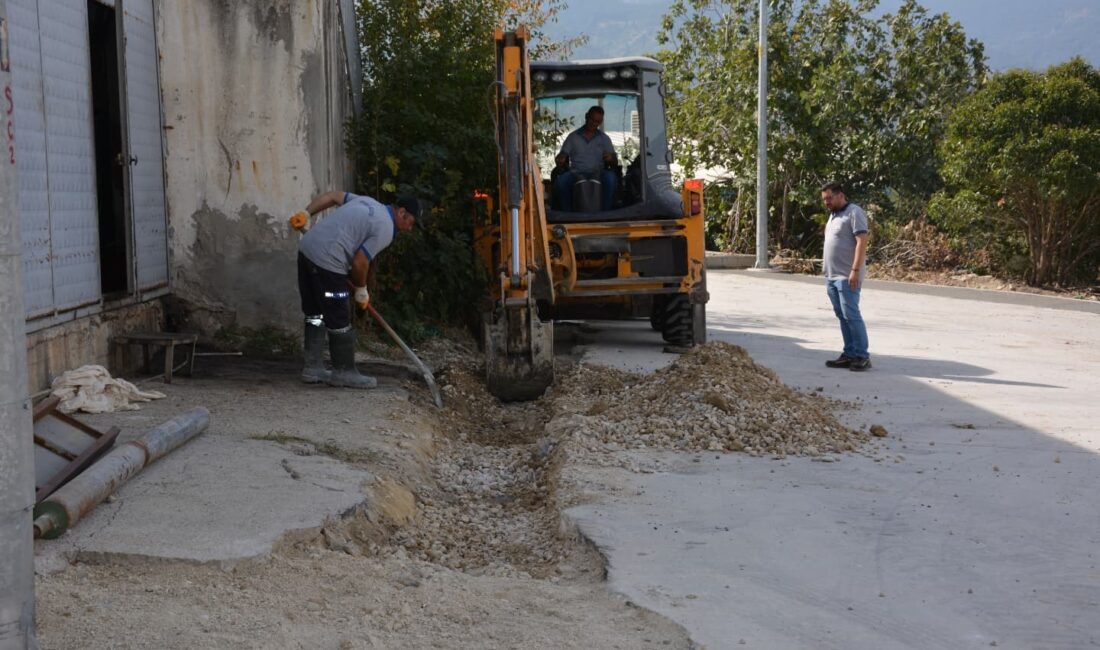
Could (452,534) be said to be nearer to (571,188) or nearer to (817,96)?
(571,188)

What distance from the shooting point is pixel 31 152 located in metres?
7.28

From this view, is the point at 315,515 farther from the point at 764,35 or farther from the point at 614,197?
the point at 764,35

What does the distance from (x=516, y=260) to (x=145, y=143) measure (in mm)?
3025

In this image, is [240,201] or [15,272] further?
[240,201]

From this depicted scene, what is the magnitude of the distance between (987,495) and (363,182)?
7232 mm

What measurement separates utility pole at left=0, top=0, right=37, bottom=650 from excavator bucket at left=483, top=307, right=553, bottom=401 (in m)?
6.15

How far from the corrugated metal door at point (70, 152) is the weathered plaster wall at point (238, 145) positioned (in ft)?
Result: 4.12

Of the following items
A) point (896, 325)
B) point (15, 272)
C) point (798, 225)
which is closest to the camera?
point (15, 272)

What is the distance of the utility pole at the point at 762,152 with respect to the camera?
75.8 feet

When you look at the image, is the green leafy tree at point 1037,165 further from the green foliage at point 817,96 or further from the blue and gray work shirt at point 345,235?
the blue and gray work shirt at point 345,235

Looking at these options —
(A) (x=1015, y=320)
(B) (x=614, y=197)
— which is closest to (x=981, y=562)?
(B) (x=614, y=197)

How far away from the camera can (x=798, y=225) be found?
A: 83.2ft

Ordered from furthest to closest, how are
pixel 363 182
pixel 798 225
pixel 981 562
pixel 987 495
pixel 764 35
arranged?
1. pixel 798 225
2. pixel 764 35
3. pixel 363 182
4. pixel 987 495
5. pixel 981 562

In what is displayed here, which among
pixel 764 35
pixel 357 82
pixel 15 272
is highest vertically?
pixel 764 35
